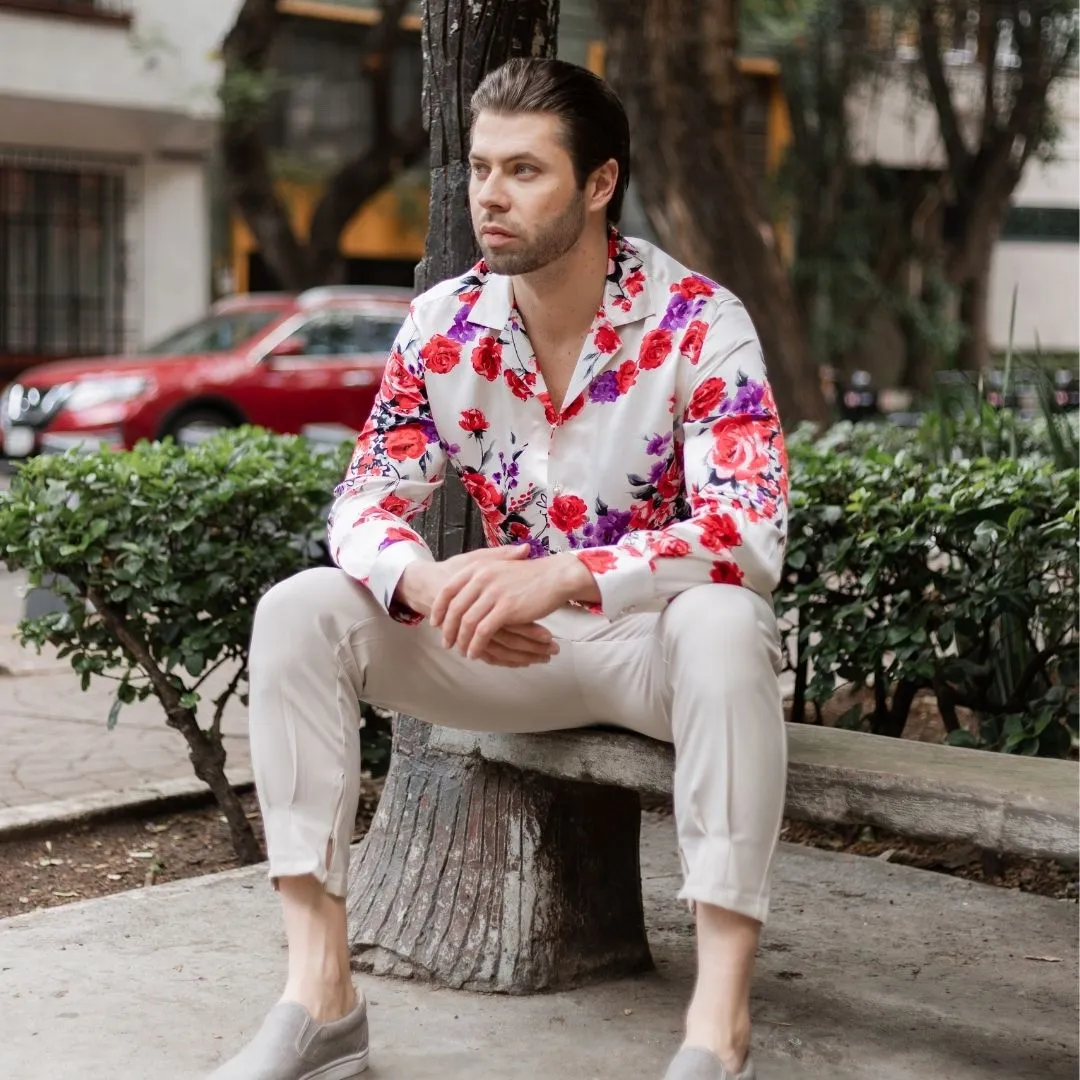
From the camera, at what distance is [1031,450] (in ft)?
18.6

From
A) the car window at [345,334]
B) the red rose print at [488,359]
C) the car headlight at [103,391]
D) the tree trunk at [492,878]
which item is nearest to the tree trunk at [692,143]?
the car window at [345,334]

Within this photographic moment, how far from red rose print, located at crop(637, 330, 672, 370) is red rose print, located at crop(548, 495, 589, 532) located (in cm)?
26

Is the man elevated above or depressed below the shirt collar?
below

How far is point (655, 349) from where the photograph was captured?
3012 mm

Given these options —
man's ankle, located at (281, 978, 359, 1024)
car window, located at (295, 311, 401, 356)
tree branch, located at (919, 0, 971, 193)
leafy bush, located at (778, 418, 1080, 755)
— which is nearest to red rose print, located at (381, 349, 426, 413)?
man's ankle, located at (281, 978, 359, 1024)

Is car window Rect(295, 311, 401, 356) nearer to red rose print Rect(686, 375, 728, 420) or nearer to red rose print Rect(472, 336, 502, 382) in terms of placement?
red rose print Rect(472, 336, 502, 382)

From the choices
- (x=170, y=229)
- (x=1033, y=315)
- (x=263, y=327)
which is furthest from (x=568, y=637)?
(x=1033, y=315)

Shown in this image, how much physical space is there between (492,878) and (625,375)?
1.00 meters

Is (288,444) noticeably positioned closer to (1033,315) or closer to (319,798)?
(319,798)

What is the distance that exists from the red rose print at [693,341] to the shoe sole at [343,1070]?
126 cm

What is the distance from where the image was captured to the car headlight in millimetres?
13570

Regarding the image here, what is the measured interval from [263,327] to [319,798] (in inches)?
481

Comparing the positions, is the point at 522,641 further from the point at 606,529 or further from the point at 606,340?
the point at 606,340

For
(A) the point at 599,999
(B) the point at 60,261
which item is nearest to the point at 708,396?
(A) the point at 599,999
